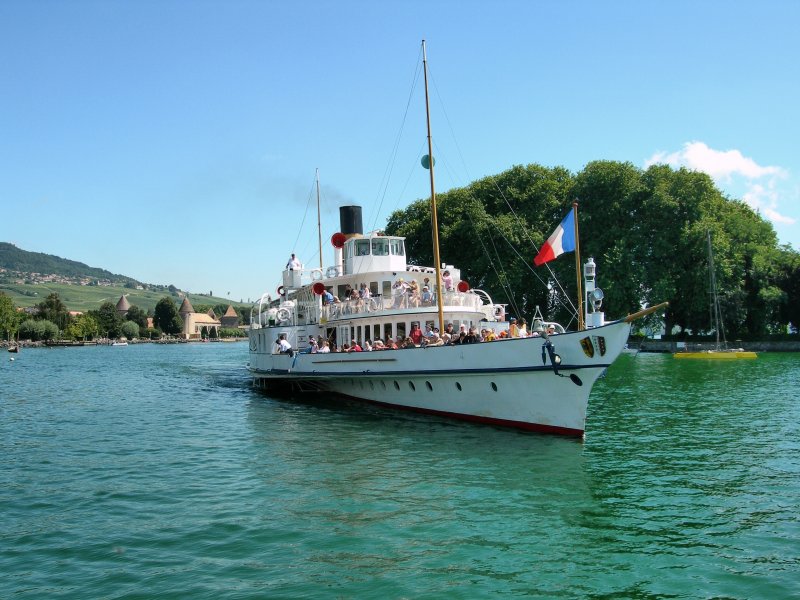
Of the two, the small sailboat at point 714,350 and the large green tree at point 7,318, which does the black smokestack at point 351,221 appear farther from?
the large green tree at point 7,318

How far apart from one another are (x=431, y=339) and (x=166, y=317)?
187 metres

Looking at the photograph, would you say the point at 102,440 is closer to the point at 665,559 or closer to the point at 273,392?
the point at 273,392

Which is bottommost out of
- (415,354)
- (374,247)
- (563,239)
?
(415,354)

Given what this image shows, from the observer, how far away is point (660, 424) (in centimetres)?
2127

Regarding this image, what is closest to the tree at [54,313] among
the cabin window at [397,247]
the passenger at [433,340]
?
the cabin window at [397,247]

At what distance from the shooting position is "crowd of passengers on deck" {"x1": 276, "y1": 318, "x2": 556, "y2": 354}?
20578mm

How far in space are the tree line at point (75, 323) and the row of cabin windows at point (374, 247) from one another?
409 feet

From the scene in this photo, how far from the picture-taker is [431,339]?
21.6 m

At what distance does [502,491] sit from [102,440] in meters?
12.9

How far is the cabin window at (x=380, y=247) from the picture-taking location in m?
28.3

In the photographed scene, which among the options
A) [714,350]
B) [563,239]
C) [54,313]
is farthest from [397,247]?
[54,313]

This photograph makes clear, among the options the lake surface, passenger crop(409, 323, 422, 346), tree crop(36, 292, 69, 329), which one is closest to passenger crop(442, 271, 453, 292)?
passenger crop(409, 323, 422, 346)

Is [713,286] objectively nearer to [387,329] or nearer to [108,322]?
[387,329]

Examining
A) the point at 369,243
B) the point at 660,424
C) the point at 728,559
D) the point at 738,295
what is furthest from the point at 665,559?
the point at 738,295
